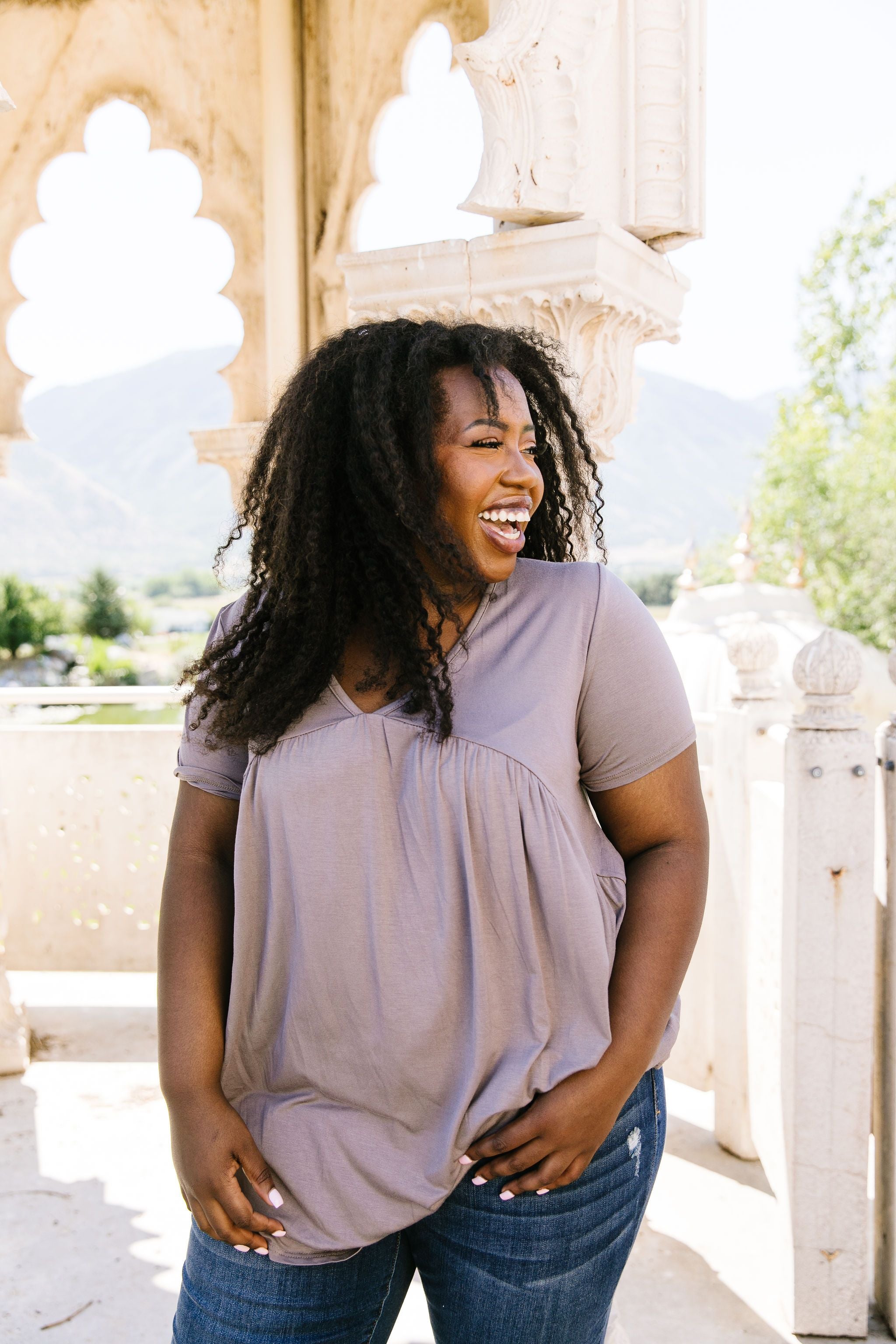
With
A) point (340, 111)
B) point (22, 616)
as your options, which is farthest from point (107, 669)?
point (340, 111)

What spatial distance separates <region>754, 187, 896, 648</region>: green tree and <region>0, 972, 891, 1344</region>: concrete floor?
23.4m

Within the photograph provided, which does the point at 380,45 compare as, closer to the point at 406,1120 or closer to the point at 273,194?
the point at 273,194

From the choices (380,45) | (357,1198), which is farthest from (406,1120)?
(380,45)

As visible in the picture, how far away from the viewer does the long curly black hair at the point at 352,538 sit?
1.49 meters

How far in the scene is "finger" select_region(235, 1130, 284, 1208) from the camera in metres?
1.41

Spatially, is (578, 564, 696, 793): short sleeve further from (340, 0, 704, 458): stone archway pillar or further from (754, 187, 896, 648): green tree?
(754, 187, 896, 648): green tree

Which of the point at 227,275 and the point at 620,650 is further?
the point at 227,275

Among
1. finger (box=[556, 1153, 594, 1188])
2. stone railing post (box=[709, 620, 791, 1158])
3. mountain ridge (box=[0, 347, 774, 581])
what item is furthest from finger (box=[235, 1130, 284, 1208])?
mountain ridge (box=[0, 347, 774, 581])

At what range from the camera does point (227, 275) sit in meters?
4.86

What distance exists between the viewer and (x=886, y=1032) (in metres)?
2.71

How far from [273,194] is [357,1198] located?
422 cm

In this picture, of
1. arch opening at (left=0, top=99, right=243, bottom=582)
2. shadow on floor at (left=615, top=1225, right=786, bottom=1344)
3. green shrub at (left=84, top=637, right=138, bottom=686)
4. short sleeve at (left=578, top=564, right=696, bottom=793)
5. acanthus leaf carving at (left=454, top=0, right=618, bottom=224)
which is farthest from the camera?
arch opening at (left=0, top=99, right=243, bottom=582)

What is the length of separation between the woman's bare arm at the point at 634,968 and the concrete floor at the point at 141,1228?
3.59 ft

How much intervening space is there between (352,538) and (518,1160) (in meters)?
0.82
